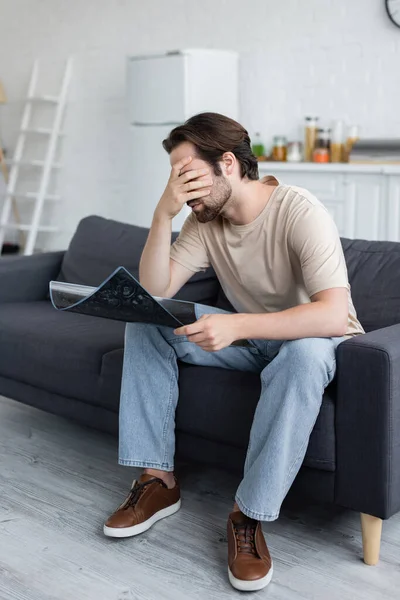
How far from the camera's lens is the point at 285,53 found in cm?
491

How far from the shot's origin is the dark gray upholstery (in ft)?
6.80

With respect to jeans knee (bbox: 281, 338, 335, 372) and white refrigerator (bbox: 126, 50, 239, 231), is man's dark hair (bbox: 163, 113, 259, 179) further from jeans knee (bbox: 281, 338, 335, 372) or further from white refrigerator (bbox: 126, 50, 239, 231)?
white refrigerator (bbox: 126, 50, 239, 231)

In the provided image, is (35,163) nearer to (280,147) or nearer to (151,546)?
(280,147)

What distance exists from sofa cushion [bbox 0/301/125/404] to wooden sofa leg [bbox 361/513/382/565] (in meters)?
0.99

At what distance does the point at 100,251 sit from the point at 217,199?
127 cm

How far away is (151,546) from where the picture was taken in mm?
2287

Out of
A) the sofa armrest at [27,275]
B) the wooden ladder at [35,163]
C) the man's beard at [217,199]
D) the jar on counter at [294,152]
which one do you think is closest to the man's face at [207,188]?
the man's beard at [217,199]

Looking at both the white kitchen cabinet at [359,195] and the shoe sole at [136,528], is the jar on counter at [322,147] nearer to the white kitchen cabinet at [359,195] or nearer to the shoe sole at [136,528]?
the white kitchen cabinet at [359,195]

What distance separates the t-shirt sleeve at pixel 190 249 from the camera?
8.22 ft

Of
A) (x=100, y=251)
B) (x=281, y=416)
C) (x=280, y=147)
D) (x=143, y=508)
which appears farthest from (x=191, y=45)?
(x=281, y=416)

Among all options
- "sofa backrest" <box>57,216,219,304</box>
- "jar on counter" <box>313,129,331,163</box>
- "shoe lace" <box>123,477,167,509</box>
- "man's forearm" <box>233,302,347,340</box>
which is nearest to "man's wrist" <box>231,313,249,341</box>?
"man's forearm" <box>233,302,347,340</box>

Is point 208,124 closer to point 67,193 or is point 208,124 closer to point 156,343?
point 156,343

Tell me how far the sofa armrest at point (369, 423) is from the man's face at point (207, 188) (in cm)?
52

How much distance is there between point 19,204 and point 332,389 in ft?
16.5
